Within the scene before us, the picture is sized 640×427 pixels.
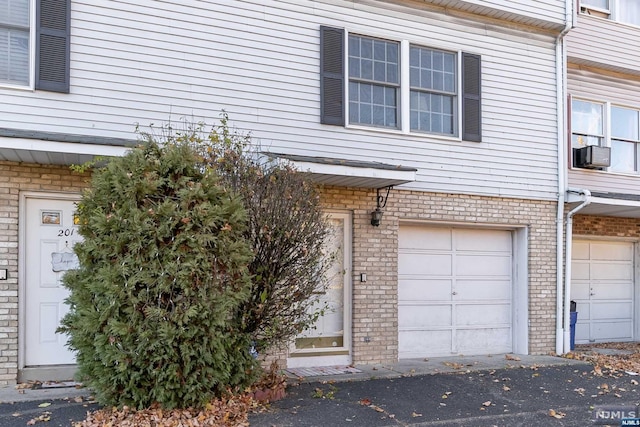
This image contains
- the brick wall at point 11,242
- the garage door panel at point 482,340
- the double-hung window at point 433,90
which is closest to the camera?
the brick wall at point 11,242

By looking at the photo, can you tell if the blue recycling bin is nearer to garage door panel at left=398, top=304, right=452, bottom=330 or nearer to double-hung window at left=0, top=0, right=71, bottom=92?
garage door panel at left=398, top=304, right=452, bottom=330

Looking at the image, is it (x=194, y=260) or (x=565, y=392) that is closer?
(x=194, y=260)

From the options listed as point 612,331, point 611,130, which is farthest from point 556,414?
point 611,130

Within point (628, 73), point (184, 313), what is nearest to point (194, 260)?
point (184, 313)

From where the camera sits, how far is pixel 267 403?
6449mm

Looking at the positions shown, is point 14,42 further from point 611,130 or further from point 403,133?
point 611,130

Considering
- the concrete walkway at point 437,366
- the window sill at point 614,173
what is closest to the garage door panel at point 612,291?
the window sill at point 614,173

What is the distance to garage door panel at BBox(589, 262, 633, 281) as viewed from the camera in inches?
472

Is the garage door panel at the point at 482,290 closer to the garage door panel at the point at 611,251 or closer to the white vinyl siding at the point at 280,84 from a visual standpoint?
the white vinyl siding at the point at 280,84

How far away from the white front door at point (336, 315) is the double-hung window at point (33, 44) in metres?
4.10

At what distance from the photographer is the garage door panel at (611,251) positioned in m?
12.0

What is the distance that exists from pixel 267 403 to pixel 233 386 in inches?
21.3

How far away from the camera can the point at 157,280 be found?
5457 mm

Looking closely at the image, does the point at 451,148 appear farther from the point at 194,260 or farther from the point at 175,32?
the point at 194,260
